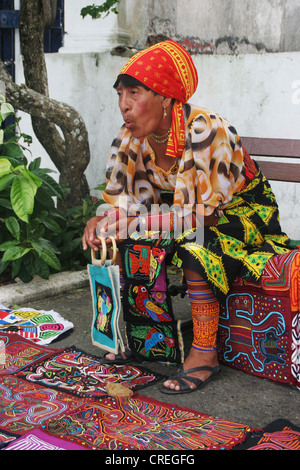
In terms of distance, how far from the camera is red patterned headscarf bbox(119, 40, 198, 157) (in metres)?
2.62

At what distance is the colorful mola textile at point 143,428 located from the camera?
2.15 meters

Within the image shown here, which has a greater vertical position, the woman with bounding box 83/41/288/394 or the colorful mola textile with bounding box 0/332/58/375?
the woman with bounding box 83/41/288/394

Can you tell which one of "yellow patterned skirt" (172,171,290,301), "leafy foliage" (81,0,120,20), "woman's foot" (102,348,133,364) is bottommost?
"woman's foot" (102,348,133,364)

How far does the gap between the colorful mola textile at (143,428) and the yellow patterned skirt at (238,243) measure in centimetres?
55

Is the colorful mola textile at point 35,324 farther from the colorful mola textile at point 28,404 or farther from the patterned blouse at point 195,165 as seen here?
the patterned blouse at point 195,165

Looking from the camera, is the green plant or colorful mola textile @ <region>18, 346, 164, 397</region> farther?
the green plant

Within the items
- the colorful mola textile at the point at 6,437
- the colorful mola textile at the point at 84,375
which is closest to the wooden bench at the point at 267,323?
the colorful mola textile at the point at 84,375

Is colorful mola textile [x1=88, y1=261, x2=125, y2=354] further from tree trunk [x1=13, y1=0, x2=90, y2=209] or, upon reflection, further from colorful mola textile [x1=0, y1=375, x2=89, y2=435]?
tree trunk [x1=13, y1=0, x2=90, y2=209]

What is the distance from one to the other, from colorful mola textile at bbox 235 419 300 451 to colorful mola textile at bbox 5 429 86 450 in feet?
1.91

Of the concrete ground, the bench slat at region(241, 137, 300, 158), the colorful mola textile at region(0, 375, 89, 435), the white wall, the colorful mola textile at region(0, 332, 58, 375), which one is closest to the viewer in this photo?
the colorful mola textile at region(0, 375, 89, 435)

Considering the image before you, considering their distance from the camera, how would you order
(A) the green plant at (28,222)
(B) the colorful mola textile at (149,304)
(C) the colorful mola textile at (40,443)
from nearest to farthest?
(C) the colorful mola textile at (40,443) → (B) the colorful mola textile at (149,304) → (A) the green plant at (28,222)

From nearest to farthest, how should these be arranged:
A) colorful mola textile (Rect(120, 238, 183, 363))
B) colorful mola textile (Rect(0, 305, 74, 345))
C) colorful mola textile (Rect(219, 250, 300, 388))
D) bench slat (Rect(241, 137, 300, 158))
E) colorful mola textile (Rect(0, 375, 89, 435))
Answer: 1. colorful mola textile (Rect(0, 375, 89, 435))
2. colorful mola textile (Rect(219, 250, 300, 388))
3. colorful mola textile (Rect(120, 238, 183, 363))
4. colorful mola textile (Rect(0, 305, 74, 345))
5. bench slat (Rect(241, 137, 300, 158))

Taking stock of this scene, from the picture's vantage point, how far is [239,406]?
8.32 ft

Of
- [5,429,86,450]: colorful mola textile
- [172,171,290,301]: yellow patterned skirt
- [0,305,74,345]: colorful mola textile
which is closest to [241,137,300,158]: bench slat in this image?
[172,171,290,301]: yellow patterned skirt
